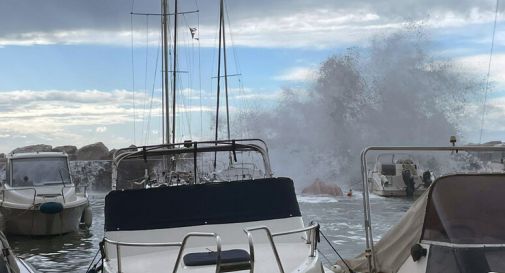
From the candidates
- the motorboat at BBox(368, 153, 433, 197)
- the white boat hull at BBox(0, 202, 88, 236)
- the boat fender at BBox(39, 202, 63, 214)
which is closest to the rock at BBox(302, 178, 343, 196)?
the motorboat at BBox(368, 153, 433, 197)

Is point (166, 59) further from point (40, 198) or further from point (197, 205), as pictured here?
point (197, 205)

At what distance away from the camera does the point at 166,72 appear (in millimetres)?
26000

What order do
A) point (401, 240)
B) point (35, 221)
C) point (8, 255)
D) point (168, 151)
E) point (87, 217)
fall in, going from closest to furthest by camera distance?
point (401, 240)
point (8, 255)
point (168, 151)
point (35, 221)
point (87, 217)

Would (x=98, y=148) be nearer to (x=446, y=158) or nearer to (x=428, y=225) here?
(x=446, y=158)

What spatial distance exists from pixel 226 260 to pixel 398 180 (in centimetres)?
2668

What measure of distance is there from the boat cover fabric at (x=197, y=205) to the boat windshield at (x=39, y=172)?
35.7ft

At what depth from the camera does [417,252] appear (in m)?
5.02

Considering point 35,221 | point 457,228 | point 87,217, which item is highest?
point 457,228

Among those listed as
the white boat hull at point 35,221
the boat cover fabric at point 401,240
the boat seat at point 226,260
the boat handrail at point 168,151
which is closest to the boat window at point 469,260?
the boat cover fabric at point 401,240

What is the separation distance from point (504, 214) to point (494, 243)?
13.2 inches

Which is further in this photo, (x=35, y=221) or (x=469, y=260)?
(x=35, y=221)

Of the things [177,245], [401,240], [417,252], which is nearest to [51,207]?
[177,245]

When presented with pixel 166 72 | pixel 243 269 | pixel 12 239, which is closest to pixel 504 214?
pixel 243 269

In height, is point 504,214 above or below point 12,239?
above
